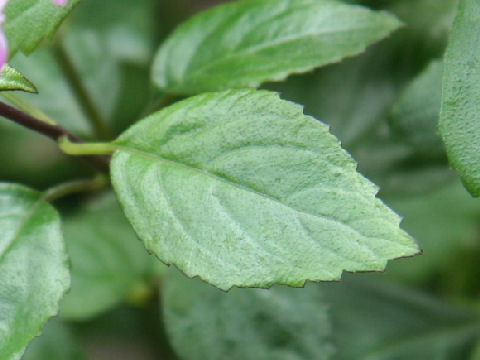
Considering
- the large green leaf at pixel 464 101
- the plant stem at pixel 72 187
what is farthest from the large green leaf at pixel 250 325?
the large green leaf at pixel 464 101

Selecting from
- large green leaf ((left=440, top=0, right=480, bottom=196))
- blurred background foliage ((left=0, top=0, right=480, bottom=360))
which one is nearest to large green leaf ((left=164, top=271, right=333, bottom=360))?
blurred background foliage ((left=0, top=0, right=480, bottom=360))

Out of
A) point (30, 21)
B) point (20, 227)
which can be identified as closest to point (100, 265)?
point (20, 227)

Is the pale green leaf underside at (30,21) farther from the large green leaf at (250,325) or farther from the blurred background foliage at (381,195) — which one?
the large green leaf at (250,325)

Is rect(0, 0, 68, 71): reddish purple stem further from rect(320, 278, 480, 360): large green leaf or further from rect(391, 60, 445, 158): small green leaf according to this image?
rect(320, 278, 480, 360): large green leaf

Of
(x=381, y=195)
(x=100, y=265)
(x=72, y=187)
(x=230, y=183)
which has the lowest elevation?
(x=100, y=265)

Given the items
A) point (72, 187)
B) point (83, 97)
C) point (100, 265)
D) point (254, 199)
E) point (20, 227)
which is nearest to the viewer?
point (254, 199)

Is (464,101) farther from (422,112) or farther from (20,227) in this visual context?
(20,227)
